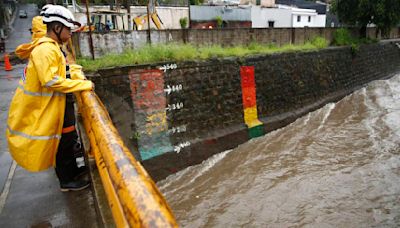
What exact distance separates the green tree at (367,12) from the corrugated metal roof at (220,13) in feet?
→ 25.7

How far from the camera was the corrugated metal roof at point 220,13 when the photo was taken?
2192 cm

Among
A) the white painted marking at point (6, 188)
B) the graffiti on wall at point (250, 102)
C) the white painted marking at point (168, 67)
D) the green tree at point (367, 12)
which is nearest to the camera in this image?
the white painted marking at point (6, 188)

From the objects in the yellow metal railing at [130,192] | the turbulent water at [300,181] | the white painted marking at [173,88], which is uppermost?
the yellow metal railing at [130,192]

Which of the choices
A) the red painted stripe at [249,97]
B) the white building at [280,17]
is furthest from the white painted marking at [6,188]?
→ the white building at [280,17]

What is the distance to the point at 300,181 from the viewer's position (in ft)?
22.5

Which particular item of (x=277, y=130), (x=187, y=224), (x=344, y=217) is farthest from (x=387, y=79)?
(x=187, y=224)

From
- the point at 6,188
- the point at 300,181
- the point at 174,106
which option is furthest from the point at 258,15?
the point at 6,188

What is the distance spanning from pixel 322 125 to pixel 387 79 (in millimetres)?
9743

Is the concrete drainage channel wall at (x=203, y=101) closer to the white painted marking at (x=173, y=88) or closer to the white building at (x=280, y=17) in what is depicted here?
the white painted marking at (x=173, y=88)

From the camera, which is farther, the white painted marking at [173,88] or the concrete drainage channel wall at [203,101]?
the white painted marking at [173,88]

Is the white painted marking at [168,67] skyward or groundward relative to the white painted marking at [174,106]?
skyward

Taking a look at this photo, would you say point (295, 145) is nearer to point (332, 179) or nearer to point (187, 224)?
point (332, 179)

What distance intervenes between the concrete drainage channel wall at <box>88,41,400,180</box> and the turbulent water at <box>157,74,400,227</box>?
496 millimetres

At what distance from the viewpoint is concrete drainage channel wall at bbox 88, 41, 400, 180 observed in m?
7.05
